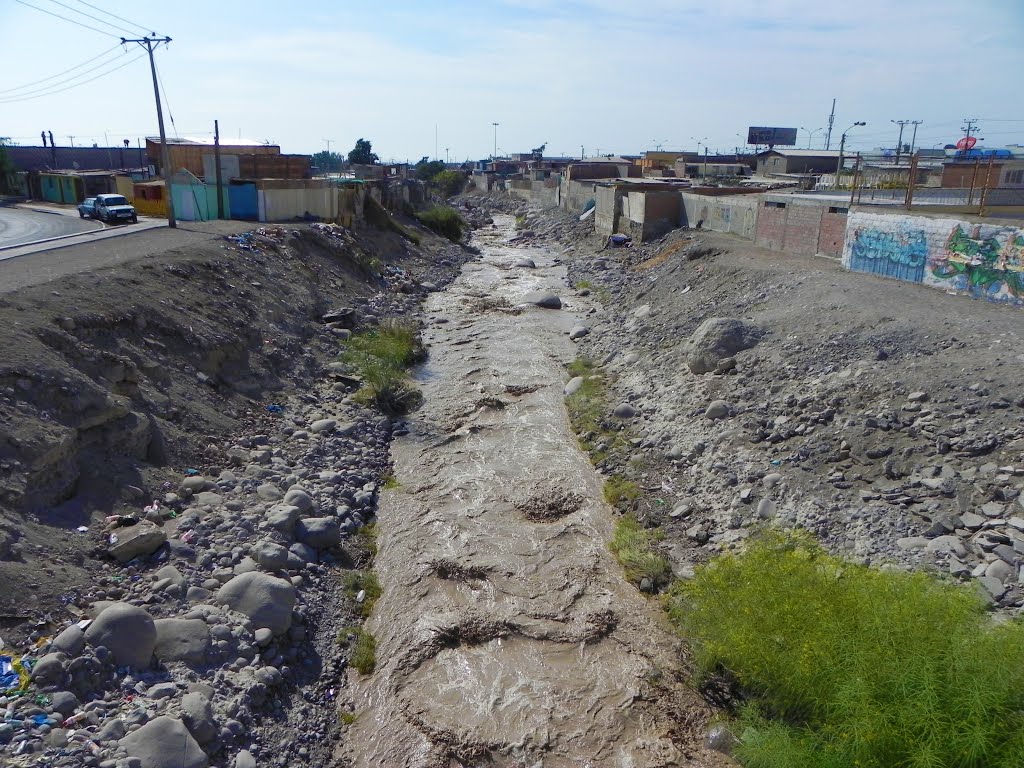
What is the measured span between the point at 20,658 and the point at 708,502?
394 inches

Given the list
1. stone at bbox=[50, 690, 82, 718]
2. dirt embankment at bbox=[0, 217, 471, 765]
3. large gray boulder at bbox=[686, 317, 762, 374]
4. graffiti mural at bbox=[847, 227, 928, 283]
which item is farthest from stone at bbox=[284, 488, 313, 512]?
graffiti mural at bbox=[847, 227, 928, 283]

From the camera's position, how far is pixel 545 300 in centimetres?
3017

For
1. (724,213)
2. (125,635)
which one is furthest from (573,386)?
(724,213)

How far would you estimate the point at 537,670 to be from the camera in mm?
9539

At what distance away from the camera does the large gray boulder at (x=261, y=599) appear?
9.27 m

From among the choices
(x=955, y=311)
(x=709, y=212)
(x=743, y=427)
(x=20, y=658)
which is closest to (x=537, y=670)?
(x=20, y=658)

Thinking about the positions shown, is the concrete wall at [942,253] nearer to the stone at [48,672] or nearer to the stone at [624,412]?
the stone at [624,412]

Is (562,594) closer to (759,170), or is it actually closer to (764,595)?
(764,595)

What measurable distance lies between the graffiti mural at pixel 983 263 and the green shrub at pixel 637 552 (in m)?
11.1

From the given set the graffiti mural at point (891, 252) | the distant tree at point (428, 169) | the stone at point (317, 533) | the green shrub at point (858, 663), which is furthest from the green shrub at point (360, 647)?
the distant tree at point (428, 169)

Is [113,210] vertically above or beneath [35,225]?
above

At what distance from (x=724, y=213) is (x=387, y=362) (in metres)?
18.6

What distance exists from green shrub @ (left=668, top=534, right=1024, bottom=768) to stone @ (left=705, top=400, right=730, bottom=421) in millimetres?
→ 6048

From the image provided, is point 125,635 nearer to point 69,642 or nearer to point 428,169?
point 69,642
